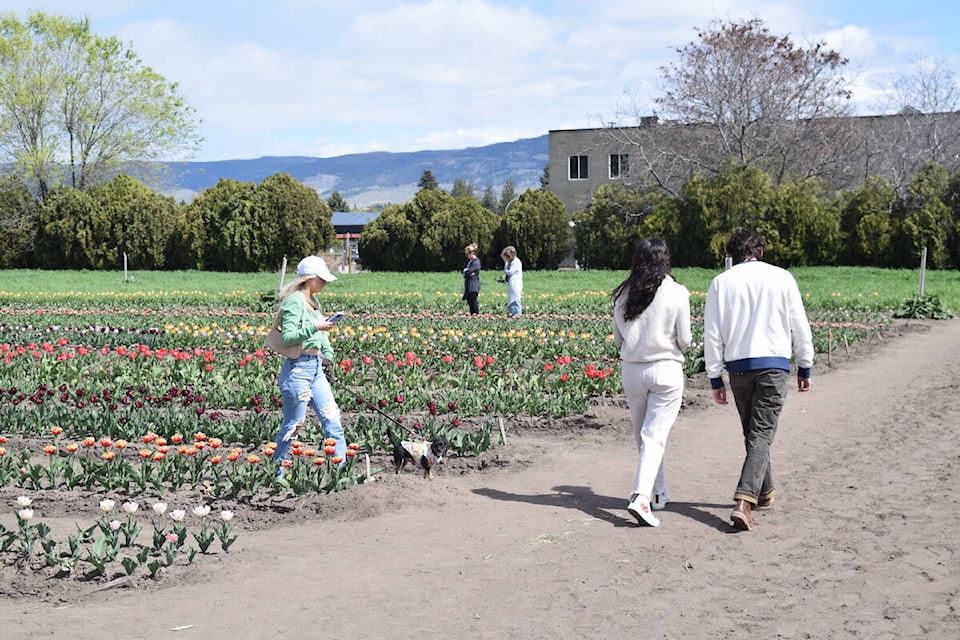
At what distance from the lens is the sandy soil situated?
4715 millimetres

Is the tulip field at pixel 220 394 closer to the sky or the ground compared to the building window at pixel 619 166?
closer to the ground

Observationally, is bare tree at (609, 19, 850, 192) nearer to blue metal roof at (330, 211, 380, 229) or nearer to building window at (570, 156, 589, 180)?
building window at (570, 156, 589, 180)

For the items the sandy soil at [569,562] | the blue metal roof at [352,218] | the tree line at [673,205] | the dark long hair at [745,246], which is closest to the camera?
the sandy soil at [569,562]

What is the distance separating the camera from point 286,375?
7289 mm

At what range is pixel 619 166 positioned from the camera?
52219 millimetres

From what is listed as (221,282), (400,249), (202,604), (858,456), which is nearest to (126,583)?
(202,604)

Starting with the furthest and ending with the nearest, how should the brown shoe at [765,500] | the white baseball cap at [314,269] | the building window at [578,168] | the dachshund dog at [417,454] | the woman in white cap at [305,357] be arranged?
the building window at [578,168], the dachshund dog at [417,454], the white baseball cap at [314,269], the woman in white cap at [305,357], the brown shoe at [765,500]

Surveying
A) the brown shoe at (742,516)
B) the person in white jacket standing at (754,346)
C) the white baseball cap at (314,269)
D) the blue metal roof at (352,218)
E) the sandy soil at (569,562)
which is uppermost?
the blue metal roof at (352,218)

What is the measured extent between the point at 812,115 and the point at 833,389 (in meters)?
32.2

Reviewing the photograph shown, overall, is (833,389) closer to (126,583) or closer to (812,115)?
(126,583)

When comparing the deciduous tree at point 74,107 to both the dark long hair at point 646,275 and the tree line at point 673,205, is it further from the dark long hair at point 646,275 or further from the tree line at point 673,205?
the dark long hair at point 646,275

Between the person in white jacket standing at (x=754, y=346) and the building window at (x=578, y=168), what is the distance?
1871 inches

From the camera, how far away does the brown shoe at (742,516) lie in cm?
617

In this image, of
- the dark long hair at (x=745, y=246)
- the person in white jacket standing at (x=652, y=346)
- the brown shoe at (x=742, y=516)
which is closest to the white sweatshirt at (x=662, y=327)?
the person in white jacket standing at (x=652, y=346)
